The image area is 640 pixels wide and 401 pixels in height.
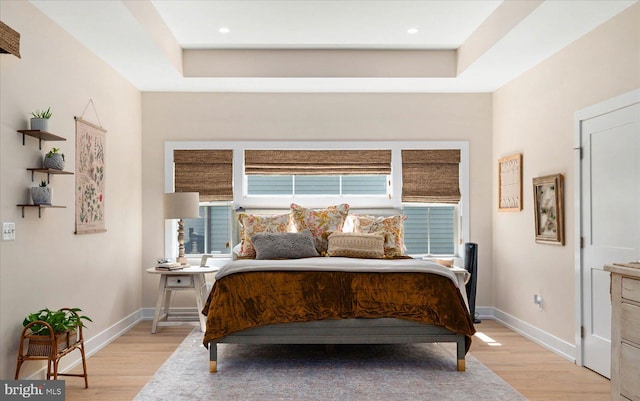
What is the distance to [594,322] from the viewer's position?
3.96 meters

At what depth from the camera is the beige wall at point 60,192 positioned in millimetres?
3205

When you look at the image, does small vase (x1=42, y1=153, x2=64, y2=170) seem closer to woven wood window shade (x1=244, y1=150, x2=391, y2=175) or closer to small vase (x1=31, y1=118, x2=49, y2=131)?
small vase (x1=31, y1=118, x2=49, y2=131)

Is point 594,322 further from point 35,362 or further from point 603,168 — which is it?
point 35,362

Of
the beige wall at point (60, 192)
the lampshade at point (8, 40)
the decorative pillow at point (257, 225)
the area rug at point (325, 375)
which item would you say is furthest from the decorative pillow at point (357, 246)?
the lampshade at point (8, 40)

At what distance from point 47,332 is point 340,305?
1.94m

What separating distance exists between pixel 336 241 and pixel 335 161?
4.12 ft

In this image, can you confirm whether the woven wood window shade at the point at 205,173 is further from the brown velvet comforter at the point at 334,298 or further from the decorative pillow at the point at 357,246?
the brown velvet comforter at the point at 334,298

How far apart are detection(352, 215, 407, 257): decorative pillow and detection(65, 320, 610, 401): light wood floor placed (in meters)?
1.13

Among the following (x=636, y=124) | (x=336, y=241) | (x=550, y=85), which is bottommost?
(x=336, y=241)

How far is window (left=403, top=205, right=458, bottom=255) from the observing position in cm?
613

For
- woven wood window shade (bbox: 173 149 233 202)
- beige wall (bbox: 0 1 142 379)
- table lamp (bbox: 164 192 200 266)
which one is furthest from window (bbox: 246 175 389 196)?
beige wall (bbox: 0 1 142 379)

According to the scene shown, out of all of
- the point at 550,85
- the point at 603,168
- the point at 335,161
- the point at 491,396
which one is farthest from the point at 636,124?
the point at 335,161

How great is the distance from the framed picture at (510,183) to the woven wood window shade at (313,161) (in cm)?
124

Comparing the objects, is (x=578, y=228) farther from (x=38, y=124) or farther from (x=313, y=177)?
(x=38, y=124)
